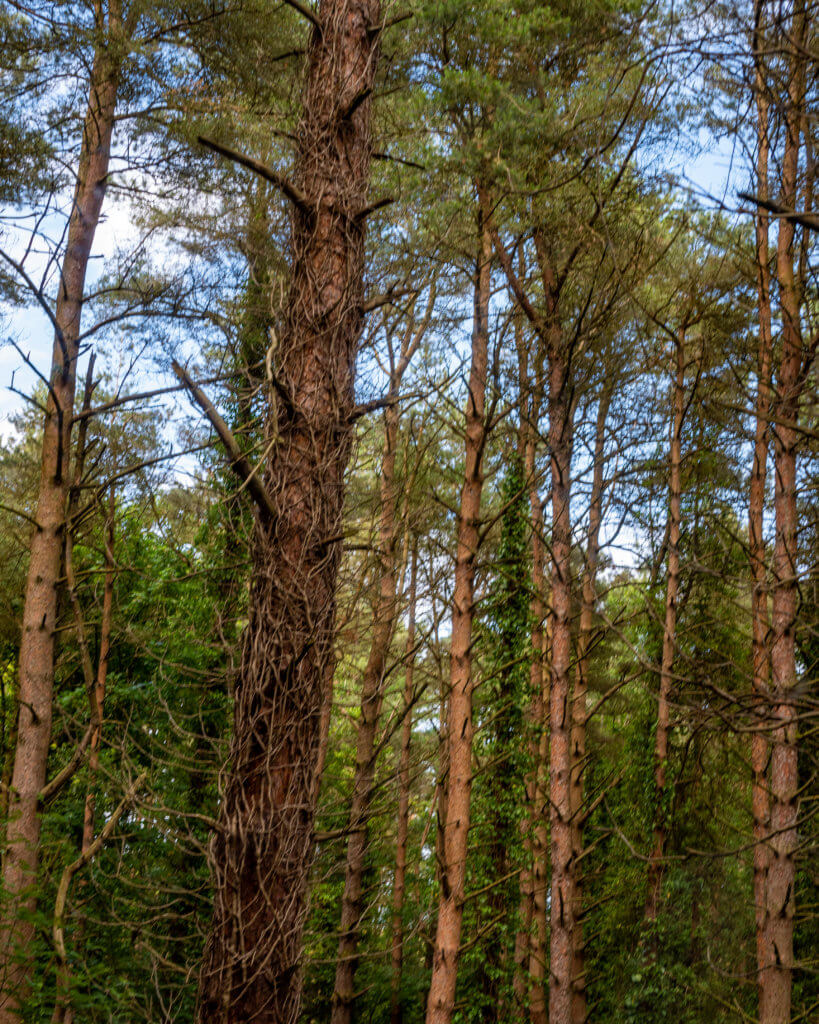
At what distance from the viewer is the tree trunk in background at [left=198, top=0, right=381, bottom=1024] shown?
3.55 metres

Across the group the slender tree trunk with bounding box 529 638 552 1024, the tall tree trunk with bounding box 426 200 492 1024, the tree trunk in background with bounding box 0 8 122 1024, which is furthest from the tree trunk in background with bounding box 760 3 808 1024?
the tree trunk in background with bounding box 0 8 122 1024

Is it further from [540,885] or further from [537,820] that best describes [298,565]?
[540,885]

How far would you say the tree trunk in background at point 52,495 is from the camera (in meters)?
6.20

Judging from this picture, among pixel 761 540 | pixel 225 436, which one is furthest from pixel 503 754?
pixel 225 436

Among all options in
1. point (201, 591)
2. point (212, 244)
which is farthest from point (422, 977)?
point (212, 244)

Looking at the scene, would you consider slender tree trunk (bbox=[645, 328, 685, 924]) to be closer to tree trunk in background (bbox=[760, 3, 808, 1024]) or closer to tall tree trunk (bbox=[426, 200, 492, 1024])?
tree trunk in background (bbox=[760, 3, 808, 1024])

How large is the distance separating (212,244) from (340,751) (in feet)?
32.7

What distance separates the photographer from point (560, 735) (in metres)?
7.81

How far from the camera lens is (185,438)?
35.6ft

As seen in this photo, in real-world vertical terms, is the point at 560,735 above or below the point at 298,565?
below

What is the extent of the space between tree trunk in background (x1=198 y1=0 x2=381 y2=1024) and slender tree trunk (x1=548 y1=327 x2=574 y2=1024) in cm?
372

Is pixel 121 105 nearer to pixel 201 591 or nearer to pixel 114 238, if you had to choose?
pixel 114 238

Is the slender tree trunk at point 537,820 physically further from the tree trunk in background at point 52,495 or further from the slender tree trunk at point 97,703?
the tree trunk in background at point 52,495

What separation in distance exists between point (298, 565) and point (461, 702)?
11.4ft
